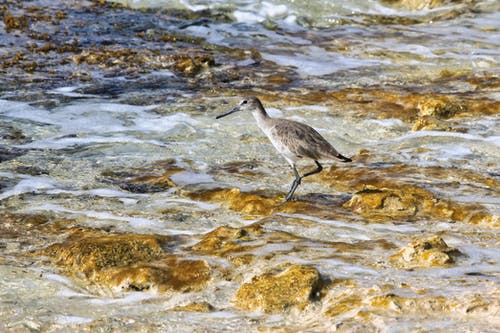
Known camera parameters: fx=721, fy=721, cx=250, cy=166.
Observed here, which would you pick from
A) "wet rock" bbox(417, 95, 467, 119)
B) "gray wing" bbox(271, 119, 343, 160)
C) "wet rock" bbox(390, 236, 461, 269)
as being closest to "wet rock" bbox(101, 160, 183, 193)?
"gray wing" bbox(271, 119, 343, 160)

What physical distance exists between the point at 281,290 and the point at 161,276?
1473 mm

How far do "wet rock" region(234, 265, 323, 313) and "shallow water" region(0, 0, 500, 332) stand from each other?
0.13m

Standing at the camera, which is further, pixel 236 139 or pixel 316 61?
pixel 316 61

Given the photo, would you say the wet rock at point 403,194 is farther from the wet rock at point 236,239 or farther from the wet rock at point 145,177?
the wet rock at point 145,177

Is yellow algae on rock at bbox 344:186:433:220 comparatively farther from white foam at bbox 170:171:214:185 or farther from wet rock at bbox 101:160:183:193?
wet rock at bbox 101:160:183:193

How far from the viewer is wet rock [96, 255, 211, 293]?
25.2 ft

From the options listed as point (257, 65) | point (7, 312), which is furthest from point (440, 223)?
point (257, 65)

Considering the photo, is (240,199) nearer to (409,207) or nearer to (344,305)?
(409,207)

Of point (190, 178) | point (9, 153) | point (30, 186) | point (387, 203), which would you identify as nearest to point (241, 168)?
point (190, 178)

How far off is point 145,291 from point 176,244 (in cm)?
130

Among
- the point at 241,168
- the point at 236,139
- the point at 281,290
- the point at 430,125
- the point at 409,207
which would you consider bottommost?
the point at 236,139

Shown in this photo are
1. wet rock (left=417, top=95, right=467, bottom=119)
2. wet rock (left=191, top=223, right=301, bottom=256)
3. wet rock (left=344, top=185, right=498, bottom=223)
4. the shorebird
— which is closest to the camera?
wet rock (left=191, top=223, right=301, bottom=256)

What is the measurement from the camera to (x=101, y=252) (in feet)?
27.2

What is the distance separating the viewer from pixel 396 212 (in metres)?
9.76
